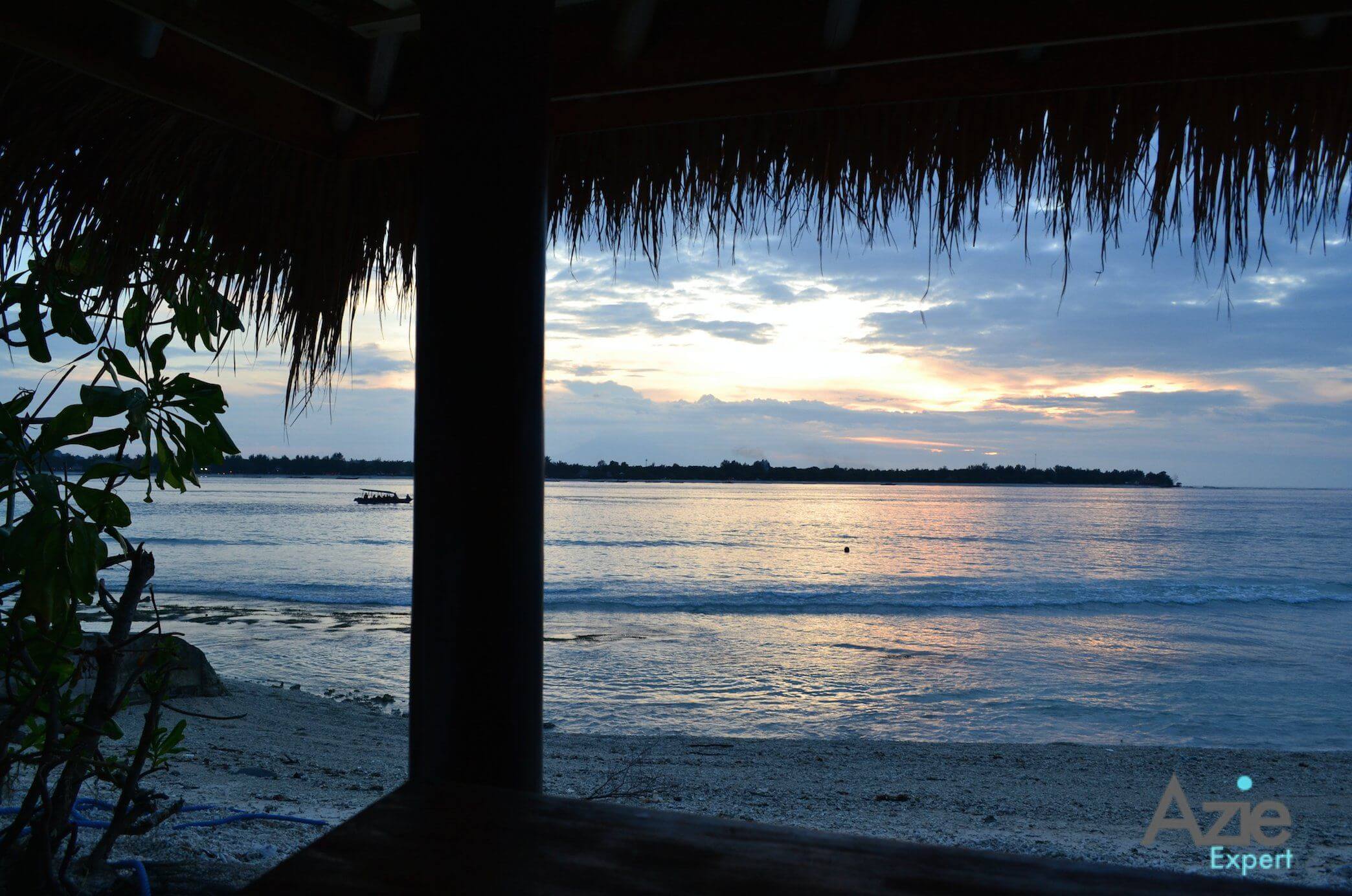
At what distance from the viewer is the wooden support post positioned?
100 centimetres

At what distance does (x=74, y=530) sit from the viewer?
3.88ft

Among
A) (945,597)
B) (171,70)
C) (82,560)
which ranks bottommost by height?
(945,597)

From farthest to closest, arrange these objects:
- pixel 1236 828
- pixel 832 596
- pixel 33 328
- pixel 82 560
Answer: pixel 832 596
pixel 1236 828
pixel 33 328
pixel 82 560

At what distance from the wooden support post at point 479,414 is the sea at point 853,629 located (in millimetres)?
70

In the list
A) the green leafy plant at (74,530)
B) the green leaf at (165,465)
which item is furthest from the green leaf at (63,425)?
the green leaf at (165,465)

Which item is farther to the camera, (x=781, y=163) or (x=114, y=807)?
→ (x=114, y=807)

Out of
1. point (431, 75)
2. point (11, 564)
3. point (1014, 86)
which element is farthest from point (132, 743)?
point (1014, 86)

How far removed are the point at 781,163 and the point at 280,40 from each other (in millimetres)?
1058

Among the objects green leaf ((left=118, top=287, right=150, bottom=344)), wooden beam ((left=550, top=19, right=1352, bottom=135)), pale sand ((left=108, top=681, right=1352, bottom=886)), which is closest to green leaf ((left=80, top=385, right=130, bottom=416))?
green leaf ((left=118, top=287, right=150, bottom=344))

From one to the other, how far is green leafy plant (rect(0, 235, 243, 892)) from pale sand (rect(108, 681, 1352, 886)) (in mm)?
944

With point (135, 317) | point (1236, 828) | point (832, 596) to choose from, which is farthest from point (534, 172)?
point (832, 596)

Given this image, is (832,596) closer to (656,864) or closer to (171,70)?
(171,70)

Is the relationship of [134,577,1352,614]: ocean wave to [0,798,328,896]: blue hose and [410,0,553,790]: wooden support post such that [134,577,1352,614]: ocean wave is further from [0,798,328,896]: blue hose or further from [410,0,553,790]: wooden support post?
[410,0,553,790]: wooden support post

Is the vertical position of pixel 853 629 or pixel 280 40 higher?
pixel 280 40
